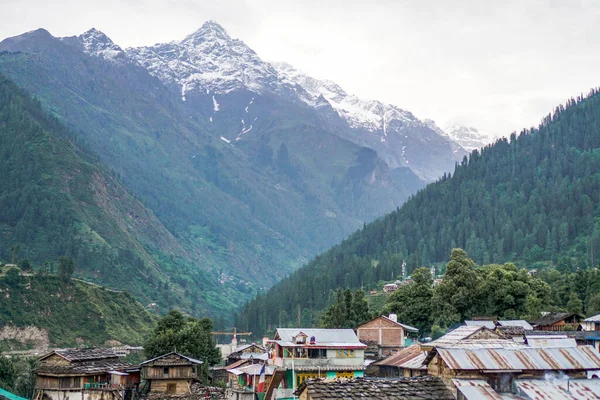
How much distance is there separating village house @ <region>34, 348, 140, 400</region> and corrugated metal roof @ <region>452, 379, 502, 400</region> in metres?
47.5

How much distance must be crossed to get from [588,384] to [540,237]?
171 m

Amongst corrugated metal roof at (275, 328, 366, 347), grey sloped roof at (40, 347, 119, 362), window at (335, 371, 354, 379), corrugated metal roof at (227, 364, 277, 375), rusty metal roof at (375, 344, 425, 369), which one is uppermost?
corrugated metal roof at (275, 328, 366, 347)

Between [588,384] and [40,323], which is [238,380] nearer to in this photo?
[588,384]

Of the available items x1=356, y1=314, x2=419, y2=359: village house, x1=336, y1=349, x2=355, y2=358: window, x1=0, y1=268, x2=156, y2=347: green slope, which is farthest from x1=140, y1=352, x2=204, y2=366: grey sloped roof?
x1=0, y1=268, x2=156, y2=347: green slope

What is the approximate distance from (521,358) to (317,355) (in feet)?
125

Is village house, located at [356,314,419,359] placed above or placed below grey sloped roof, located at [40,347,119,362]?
above

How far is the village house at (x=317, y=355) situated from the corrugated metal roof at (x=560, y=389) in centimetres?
3568

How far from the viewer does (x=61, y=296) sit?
461 ft

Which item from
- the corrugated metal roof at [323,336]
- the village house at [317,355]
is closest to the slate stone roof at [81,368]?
the village house at [317,355]

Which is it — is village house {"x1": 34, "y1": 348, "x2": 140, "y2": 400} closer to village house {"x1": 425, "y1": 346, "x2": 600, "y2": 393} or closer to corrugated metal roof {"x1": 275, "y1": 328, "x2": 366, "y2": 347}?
corrugated metal roof {"x1": 275, "y1": 328, "x2": 366, "y2": 347}

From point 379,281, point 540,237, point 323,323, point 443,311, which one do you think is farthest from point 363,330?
point 540,237

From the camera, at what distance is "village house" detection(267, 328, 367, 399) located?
71000 millimetres

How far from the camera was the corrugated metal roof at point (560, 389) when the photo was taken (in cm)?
3456

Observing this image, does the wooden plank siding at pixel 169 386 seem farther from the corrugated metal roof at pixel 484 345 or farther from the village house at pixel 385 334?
the corrugated metal roof at pixel 484 345
